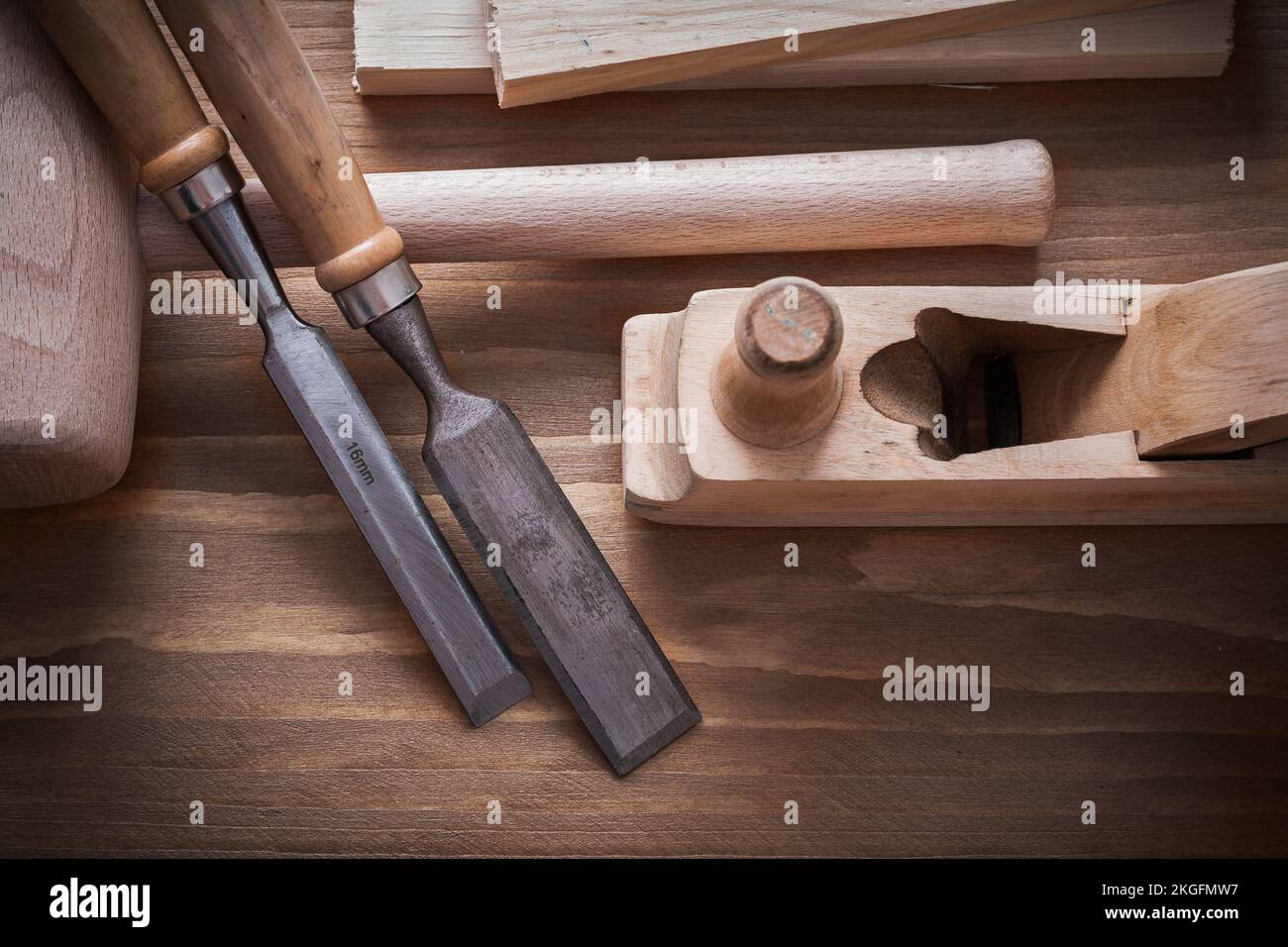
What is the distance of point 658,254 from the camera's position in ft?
3.22

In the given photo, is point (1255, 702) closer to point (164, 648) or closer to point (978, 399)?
point (978, 399)

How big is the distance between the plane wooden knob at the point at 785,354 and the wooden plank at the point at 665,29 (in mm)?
304

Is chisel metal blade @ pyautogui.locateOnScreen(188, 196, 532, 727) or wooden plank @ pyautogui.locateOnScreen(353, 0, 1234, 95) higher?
wooden plank @ pyautogui.locateOnScreen(353, 0, 1234, 95)

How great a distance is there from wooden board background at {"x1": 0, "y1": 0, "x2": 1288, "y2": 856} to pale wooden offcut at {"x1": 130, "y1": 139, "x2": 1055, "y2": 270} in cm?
9

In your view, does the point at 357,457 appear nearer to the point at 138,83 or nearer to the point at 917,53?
the point at 138,83

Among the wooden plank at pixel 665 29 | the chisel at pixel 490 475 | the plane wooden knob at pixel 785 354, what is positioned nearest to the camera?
the plane wooden knob at pixel 785 354

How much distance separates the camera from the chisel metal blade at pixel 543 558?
89cm

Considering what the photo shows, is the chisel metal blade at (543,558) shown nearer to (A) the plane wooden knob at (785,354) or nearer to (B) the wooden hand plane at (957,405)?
(B) the wooden hand plane at (957,405)

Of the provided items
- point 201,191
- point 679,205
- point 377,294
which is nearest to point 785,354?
point 679,205

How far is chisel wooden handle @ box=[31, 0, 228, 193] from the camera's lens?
0.79 meters

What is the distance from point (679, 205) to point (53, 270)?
494mm

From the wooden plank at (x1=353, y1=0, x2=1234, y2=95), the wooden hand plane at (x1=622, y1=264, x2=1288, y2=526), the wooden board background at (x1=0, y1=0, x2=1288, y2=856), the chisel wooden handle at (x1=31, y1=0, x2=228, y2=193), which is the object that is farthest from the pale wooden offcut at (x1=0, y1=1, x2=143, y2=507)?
the wooden hand plane at (x1=622, y1=264, x2=1288, y2=526)

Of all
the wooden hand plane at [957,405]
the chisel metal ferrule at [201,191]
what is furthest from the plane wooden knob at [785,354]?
the chisel metal ferrule at [201,191]

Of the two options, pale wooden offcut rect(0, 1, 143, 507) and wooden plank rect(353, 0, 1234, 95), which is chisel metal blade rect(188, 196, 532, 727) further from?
wooden plank rect(353, 0, 1234, 95)
